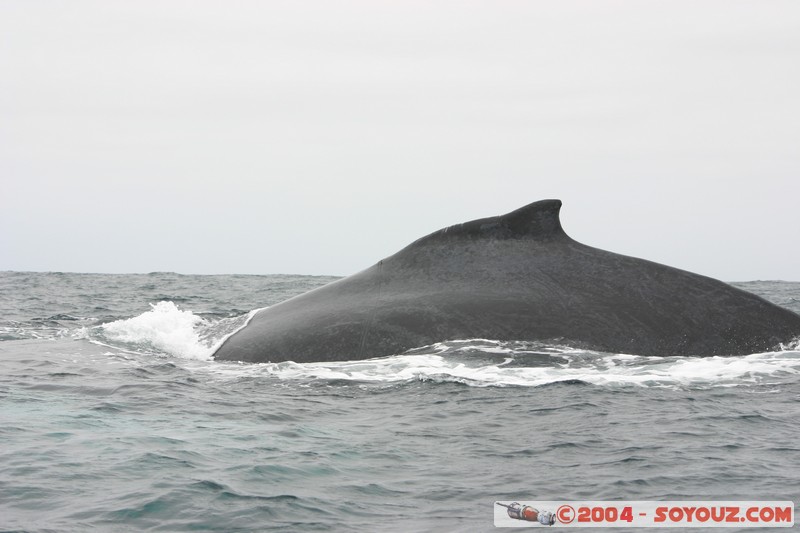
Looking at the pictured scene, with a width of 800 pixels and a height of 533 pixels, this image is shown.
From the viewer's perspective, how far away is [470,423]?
759 cm

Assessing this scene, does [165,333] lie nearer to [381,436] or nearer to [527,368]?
[527,368]

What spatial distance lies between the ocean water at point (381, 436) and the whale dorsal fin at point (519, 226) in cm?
142

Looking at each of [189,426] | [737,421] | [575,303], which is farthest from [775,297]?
[189,426]

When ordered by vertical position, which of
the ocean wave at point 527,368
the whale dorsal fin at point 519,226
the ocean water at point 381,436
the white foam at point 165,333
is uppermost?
the whale dorsal fin at point 519,226

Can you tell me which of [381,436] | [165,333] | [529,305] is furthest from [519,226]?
[165,333]

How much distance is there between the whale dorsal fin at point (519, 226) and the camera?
10.6 m

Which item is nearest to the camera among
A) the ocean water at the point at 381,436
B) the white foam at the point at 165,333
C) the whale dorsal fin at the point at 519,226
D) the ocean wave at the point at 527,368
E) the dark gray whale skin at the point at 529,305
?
the ocean water at the point at 381,436

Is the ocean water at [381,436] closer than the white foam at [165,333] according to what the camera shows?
Yes

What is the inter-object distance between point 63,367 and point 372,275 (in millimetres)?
3868

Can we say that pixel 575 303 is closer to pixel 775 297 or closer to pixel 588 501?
pixel 588 501

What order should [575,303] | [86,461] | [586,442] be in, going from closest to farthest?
[86,461] → [586,442] → [575,303]

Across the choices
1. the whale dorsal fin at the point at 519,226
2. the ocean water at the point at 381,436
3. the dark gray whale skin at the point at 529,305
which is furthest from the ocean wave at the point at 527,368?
the whale dorsal fin at the point at 519,226

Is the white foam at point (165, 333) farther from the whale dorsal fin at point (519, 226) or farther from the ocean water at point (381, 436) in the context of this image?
the whale dorsal fin at point (519, 226)

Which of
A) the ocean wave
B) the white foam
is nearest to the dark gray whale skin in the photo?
the ocean wave
